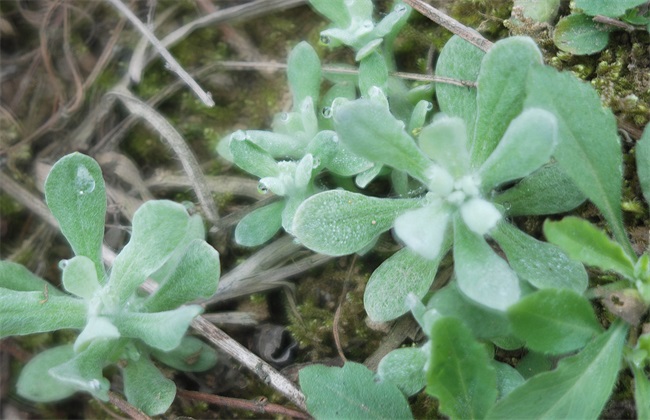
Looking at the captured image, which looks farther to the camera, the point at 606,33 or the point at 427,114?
the point at 427,114

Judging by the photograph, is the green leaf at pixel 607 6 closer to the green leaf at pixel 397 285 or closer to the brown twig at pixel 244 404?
the green leaf at pixel 397 285

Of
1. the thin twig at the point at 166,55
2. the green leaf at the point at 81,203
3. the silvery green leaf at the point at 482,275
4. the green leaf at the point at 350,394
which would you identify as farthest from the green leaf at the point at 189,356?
the silvery green leaf at the point at 482,275

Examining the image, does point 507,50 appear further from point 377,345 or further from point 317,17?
point 317,17

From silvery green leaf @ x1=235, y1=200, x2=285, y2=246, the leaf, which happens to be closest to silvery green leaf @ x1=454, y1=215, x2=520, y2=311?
the leaf

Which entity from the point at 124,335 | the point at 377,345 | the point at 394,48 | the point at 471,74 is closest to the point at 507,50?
the point at 471,74

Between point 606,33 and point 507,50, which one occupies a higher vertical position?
point 507,50

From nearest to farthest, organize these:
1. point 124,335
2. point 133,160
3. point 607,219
Answer: point 607,219
point 124,335
point 133,160

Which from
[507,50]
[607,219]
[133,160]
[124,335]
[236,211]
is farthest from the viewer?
[133,160]
